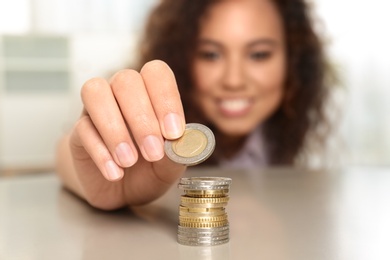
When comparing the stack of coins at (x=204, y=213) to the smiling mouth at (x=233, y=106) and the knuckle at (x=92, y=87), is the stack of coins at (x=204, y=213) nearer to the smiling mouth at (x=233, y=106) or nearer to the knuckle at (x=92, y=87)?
the knuckle at (x=92, y=87)

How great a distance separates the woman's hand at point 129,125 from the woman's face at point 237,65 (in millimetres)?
1424

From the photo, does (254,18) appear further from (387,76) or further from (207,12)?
(387,76)

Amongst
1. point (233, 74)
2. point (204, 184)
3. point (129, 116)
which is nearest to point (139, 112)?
point (129, 116)

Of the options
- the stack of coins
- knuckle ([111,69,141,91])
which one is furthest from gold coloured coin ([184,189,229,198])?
knuckle ([111,69,141,91])

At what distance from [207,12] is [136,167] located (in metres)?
1.59

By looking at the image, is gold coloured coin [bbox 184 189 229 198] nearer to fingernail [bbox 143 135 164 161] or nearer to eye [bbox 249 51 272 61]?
fingernail [bbox 143 135 164 161]

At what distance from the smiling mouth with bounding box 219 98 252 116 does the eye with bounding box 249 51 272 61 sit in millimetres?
164

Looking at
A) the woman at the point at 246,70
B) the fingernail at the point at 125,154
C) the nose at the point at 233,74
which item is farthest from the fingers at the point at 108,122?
the nose at the point at 233,74

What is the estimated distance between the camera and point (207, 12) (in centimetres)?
223

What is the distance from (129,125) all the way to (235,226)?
164 mm

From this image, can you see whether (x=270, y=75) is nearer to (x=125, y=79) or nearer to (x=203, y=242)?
(x=125, y=79)

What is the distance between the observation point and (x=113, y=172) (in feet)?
1.97

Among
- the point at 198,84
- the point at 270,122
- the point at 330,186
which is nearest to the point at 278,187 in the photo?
the point at 330,186

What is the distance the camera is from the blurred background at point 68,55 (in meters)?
4.77
